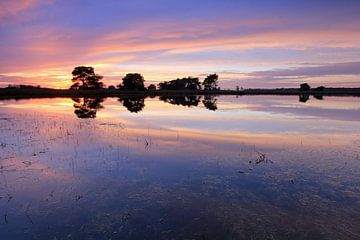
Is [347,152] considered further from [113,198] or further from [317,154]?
[113,198]

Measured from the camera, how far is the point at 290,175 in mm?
11750

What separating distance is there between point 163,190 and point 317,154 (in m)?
9.08

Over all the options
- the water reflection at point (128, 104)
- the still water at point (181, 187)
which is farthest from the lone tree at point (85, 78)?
the still water at point (181, 187)

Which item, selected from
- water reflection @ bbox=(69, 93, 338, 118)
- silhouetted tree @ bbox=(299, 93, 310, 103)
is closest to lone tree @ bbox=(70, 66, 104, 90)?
water reflection @ bbox=(69, 93, 338, 118)

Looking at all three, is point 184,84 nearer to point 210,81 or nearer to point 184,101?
point 210,81

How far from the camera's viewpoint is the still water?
7609 mm

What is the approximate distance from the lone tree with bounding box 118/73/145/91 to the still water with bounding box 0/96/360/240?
98815mm

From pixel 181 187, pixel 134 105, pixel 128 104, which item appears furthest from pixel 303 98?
pixel 181 187

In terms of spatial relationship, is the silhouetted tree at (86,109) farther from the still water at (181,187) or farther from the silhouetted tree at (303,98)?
the silhouetted tree at (303,98)

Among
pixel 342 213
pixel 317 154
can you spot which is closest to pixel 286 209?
pixel 342 213

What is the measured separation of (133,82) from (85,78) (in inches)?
739

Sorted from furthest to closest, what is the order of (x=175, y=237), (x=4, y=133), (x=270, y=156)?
(x=4, y=133), (x=270, y=156), (x=175, y=237)

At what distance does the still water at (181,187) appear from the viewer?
25.0 ft

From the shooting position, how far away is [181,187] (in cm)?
1054
